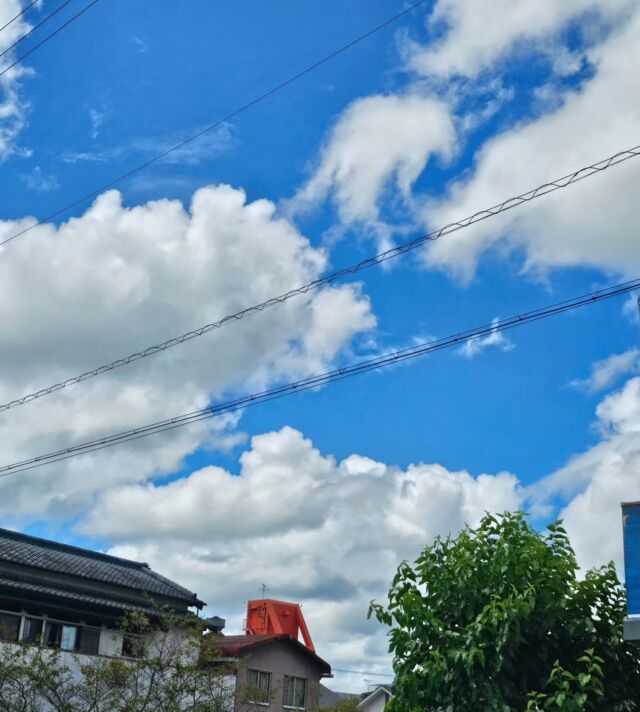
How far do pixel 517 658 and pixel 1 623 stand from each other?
70.7 feet

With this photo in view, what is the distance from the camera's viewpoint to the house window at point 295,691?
4281cm

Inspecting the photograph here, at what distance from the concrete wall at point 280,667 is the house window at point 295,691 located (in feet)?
0.67

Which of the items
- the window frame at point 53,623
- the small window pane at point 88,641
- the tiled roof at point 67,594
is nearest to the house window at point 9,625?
the window frame at point 53,623

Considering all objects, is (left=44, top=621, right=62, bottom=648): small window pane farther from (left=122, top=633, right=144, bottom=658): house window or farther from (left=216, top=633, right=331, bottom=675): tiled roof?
(left=216, top=633, right=331, bottom=675): tiled roof

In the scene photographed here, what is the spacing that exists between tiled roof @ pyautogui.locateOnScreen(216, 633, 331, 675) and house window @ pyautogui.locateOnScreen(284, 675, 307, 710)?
1252mm

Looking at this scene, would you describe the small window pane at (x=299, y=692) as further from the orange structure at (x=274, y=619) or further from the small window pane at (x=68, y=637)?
the small window pane at (x=68, y=637)

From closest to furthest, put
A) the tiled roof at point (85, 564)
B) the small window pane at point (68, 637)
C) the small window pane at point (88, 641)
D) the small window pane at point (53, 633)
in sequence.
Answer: the small window pane at point (53, 633) → the small window pane at point (68, 637) → the small window pane at point (88, 641) → the tiled roof at point (85, 564)

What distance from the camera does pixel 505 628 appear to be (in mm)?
15367

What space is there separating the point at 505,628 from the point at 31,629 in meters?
22.2

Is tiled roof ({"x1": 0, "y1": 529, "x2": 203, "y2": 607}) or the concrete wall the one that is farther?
the concrete wall

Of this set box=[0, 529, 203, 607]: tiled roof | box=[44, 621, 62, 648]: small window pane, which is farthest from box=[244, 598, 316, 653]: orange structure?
box=[44, 621, 62, 648]: small window pane

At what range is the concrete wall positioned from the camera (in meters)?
40.9

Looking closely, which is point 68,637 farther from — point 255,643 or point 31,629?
point 255,643

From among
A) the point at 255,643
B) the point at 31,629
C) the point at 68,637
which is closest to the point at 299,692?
the point at 255,643
